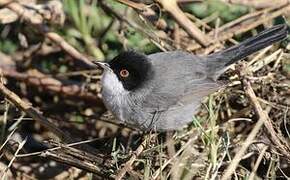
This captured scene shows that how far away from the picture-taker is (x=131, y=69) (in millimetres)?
3902

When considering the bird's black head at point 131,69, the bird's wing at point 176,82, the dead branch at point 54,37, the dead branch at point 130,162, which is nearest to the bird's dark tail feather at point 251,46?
the bird's wing at point 176,82

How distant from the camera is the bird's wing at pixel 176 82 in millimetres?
3891

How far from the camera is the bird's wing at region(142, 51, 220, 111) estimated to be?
3891 millimetres

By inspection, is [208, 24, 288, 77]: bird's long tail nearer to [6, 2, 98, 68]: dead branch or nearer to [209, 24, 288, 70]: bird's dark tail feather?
[209, 24, 288, 70]: bird's dark tail feather

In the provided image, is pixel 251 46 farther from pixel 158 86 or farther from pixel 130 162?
pixel 130 162

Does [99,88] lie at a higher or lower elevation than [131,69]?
lower

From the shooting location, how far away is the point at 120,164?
3.54 meters

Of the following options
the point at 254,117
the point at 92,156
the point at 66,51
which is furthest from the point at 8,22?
the point at 254,117

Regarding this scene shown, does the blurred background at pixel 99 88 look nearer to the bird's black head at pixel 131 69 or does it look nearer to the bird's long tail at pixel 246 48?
the bird's long tail at pixel 246 48

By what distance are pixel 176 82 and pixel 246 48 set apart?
521 mm

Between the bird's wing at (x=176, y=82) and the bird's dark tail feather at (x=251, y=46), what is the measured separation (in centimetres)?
18

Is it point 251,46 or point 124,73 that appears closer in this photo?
point 124,73

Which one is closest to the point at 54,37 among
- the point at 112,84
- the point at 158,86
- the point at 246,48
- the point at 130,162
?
the point at 112,84

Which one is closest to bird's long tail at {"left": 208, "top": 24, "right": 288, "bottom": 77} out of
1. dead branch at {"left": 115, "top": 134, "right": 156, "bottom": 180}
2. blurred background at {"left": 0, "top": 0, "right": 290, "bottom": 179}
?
blurred background at {"left": 0, "top": 0, "right": 290, "bottom": 179}
